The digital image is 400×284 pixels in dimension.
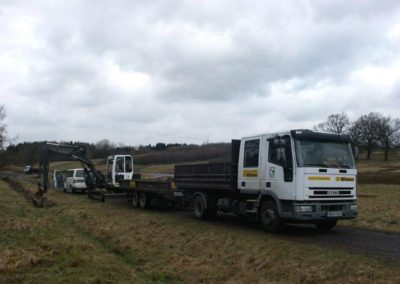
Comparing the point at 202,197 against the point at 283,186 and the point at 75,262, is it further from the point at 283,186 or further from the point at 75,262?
the point at 75,262

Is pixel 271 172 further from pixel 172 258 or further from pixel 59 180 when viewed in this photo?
pixel 59 180

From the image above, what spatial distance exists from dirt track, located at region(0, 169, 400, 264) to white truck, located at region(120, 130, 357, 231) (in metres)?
0.45

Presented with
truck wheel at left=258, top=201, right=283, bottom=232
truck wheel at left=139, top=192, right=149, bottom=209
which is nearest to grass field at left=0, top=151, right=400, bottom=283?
truck wheel at left=258, top=201, right=283, bottom=232

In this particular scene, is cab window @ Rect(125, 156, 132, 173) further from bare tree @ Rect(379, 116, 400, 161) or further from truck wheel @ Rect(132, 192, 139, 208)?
bare tree @ Rect(379, 116, 400, 161)

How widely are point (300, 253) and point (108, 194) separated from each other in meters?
16.4

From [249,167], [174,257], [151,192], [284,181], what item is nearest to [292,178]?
[284,181]

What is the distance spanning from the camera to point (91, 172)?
27.5m

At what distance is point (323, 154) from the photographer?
12297 millimetres

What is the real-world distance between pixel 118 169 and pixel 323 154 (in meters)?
16.8

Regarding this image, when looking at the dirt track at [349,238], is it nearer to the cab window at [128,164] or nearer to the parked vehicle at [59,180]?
the cab window at [128,164]

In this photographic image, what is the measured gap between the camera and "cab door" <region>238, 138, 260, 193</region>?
13399 mm

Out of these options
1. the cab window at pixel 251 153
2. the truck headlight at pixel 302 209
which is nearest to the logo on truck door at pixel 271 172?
the cab window at pixel 251 153

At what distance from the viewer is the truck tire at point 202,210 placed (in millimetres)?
15862

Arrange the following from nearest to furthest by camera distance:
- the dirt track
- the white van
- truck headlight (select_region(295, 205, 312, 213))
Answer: the dirt track
truck headlight (select_region(295, 205, 312, 213))
the white van
